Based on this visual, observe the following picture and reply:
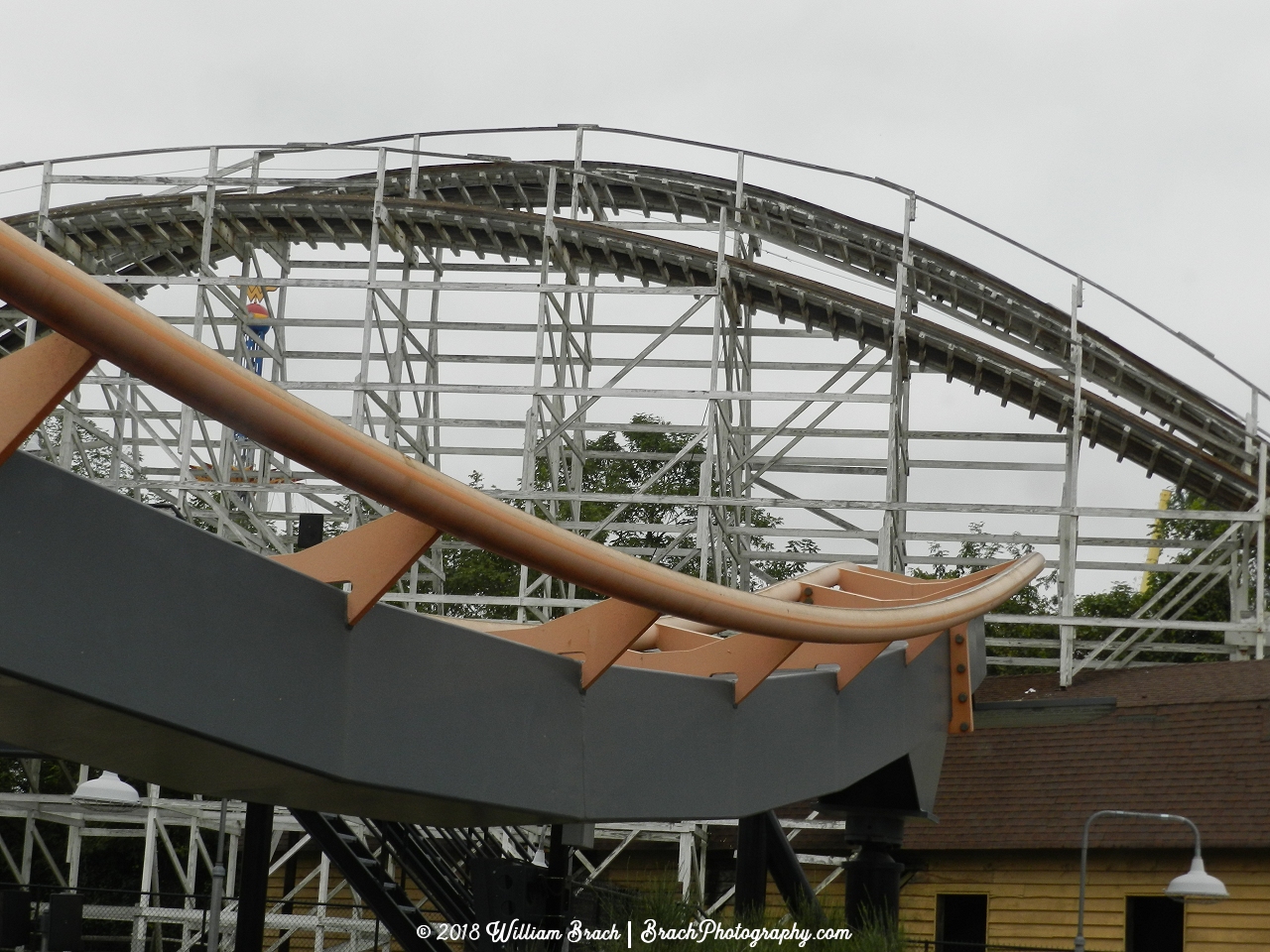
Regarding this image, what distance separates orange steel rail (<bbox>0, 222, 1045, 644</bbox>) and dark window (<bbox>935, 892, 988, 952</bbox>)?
10.3 metres

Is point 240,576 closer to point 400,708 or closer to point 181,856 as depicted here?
point 400,708

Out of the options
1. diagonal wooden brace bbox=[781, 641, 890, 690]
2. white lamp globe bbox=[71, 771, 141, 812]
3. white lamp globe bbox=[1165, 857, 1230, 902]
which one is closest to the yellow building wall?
white lamp globe bbox=[1165, 857, 1230, 902]

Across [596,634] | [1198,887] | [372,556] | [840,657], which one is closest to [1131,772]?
[1198,887]

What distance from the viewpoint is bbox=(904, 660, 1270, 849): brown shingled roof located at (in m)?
12.9

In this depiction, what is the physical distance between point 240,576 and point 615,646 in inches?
50.9

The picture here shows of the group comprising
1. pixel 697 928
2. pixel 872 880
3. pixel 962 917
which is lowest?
pixel 962 917

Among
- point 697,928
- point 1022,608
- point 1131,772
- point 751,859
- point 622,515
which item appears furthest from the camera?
point 622,515

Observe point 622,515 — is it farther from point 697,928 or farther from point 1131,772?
point 697,928

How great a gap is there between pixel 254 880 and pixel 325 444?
4.13 m

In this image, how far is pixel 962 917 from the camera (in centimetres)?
1438

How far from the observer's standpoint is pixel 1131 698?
47.6 feet

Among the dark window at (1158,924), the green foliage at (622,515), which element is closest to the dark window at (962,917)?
the dark window at (1158,924)

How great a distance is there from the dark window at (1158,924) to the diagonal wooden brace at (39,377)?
12.6 meters

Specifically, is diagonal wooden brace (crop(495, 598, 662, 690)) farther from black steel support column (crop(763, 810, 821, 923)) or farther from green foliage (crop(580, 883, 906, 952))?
black steel support column (crop(763, 810, 821, 923))
